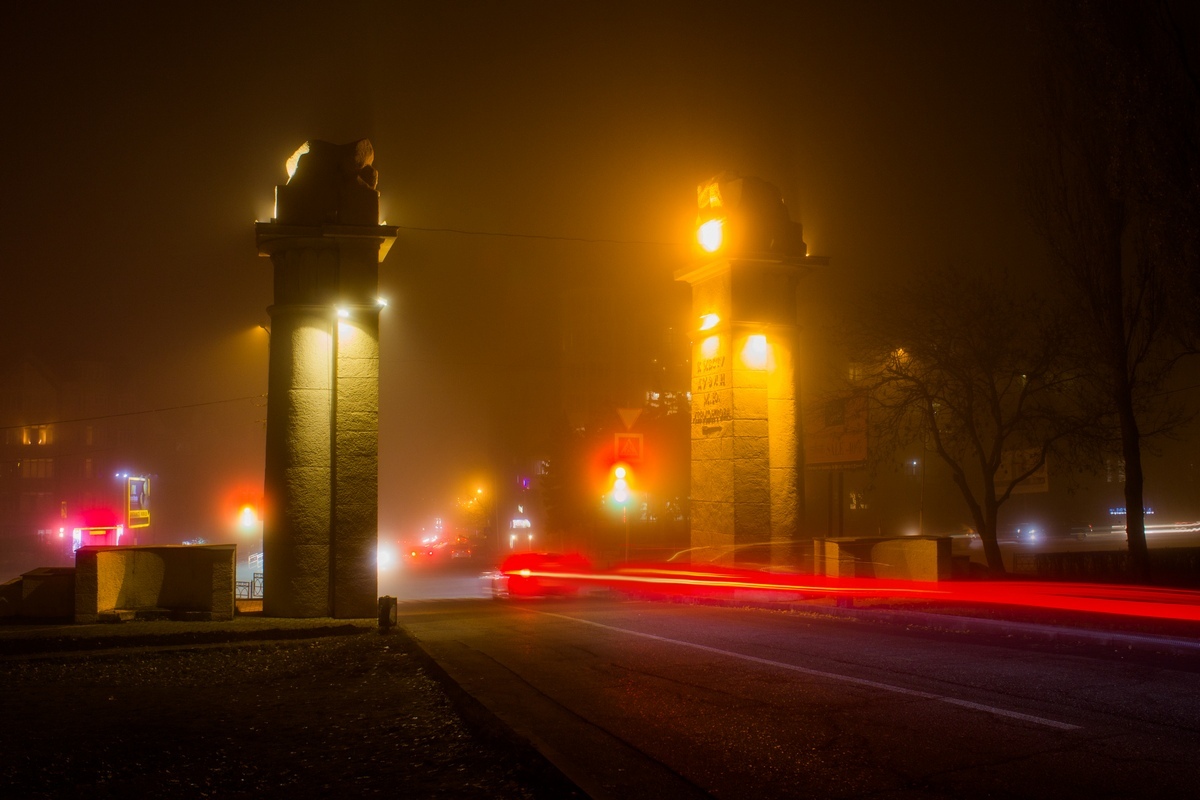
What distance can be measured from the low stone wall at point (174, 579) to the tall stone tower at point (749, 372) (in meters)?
10.6

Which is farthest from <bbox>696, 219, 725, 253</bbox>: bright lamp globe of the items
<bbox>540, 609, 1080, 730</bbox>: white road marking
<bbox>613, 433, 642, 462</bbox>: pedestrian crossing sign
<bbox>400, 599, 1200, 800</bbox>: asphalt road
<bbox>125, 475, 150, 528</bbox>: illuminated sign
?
<bbox>125, 475, 150, 528</bbox>: illuminated sign

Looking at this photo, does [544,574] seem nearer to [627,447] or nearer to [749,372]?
[627,447]

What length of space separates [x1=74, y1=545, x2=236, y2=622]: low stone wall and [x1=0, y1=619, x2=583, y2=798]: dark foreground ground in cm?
199

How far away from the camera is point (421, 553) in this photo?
5941 centimetres

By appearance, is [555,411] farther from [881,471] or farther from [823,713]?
[823,713]

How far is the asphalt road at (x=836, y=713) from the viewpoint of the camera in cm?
576

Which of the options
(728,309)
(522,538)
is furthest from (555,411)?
(728,309)

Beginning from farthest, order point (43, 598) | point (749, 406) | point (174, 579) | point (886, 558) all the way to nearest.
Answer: point (749, 406) < point (886, 558) < point (174, 579) < point (43, 598)

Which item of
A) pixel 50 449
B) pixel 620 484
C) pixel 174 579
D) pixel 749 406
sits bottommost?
pixel 174 579

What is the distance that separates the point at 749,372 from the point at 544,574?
8.67 m

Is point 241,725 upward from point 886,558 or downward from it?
downward

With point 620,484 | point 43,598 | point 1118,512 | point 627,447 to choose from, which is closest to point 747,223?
point 627,447

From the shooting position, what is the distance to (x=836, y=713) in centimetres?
762

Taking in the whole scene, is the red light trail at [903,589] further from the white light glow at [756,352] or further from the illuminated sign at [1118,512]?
the illuminated sign at [1118,512]
